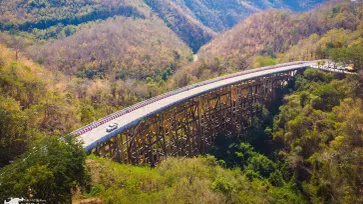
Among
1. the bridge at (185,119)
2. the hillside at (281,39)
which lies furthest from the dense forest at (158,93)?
the bridge at (185,119)

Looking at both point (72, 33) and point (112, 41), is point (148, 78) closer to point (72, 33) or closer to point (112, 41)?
point (112, 41)

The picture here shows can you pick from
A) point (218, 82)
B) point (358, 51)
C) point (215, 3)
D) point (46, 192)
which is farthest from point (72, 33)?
point (215, 3)

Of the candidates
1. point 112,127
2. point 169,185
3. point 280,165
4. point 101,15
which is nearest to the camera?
point 169,185

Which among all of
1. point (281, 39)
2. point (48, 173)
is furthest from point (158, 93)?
point (48, 173)

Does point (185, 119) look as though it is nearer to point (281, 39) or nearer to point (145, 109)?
point (145, 109)

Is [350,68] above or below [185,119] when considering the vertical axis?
above

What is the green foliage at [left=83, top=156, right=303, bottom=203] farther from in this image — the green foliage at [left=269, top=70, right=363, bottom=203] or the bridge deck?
the green foliage at [left=269, top=70, right=363, bottom=203]
